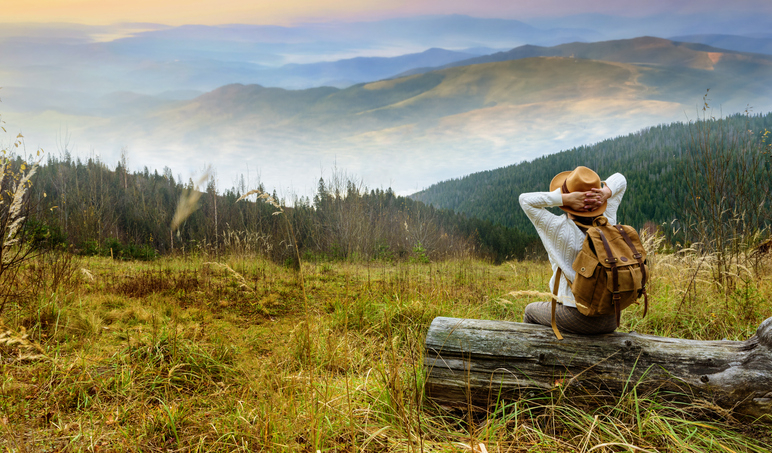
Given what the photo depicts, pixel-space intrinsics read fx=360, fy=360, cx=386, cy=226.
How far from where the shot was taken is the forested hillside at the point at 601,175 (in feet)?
109

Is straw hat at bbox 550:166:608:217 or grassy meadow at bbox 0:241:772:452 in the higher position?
straw hat at bbox 550:166:608:217

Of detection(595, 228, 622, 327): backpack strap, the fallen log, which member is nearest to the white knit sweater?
detection(595, 228, 622, 327): backpack strap

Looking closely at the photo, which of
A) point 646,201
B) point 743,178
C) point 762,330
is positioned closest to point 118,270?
point 762,330

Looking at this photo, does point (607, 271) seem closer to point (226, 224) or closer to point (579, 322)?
point (579, 322)

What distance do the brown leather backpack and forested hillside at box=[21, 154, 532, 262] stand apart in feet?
21.4

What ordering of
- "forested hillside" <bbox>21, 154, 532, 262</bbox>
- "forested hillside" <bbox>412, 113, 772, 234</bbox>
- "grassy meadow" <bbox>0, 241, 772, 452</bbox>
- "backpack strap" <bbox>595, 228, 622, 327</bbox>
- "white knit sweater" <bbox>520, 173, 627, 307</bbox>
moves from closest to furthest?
"grassy meadow" <bbox>0, 241, 772, 452</bbox> < "backpack strap" <bbox>595, 228, 622, 327</bbox> < "white knit sweater" <bbox>520, 173, 627, 307</bbox> < "forested hillside" <bbox>21, 154, 532, 262</bbox> < "forested hillside" <bbox>412, 113, 772, 234</bbox>

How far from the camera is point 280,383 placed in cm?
254

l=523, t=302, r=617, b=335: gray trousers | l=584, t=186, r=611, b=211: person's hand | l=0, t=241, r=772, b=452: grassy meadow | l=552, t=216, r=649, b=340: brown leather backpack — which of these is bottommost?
l=0, t=241, r=772, b=452: grassy meadow

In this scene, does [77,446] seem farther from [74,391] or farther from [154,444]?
[74,391]

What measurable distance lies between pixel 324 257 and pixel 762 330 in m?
10.3

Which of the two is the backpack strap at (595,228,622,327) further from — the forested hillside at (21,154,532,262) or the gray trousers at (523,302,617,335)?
the forested hillside at (21,154,532,262)

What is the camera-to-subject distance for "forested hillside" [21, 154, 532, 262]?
10.7m

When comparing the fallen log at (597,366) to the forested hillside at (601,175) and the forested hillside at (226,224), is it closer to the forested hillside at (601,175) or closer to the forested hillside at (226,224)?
the forested hillside at (226,224)

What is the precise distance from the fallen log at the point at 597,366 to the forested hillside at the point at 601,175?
30.4m
